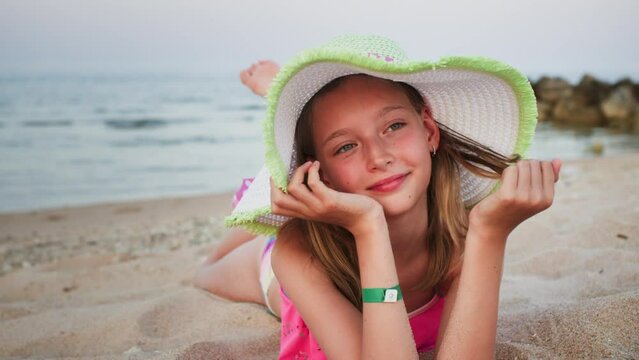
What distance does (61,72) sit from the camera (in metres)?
32.1

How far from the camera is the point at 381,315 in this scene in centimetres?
196

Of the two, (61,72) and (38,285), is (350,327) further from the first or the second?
(61,72)

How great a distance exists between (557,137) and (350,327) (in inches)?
522

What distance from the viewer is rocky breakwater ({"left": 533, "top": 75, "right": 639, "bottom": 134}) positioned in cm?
1750

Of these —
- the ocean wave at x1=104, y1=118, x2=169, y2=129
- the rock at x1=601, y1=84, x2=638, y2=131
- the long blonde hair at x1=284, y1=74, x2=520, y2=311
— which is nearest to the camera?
the long blonde hair at x1=284, y1=74, x2=520, y2=311

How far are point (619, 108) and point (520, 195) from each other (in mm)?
18106

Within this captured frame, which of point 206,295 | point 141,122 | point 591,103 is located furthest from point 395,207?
point 591,103

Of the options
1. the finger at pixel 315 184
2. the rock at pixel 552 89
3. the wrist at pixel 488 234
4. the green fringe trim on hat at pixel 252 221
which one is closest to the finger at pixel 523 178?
the wrist at pixel 488 234

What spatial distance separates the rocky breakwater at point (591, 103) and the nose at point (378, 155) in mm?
15056

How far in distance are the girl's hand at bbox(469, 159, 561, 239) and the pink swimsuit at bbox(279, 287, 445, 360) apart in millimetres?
869

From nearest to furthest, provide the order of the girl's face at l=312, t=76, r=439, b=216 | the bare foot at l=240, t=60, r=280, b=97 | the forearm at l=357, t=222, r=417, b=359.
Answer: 1. the forearm at l=357, t=222, r=417, b=359
2. the girl's face at l=312, t=76, r=439, b=216
3. the bare foot at l=240, t=60, r=280, b=97

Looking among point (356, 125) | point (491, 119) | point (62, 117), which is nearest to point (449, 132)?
point (491, 119)

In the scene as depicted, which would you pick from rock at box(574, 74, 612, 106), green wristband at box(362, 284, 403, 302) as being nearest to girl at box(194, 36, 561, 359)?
green wristband at box(362, 284, 403, 302)

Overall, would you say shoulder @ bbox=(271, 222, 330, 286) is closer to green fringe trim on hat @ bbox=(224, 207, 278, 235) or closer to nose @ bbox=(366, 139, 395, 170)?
green fringe trim on hat @ bbox=(224, 207, 278, 235)
